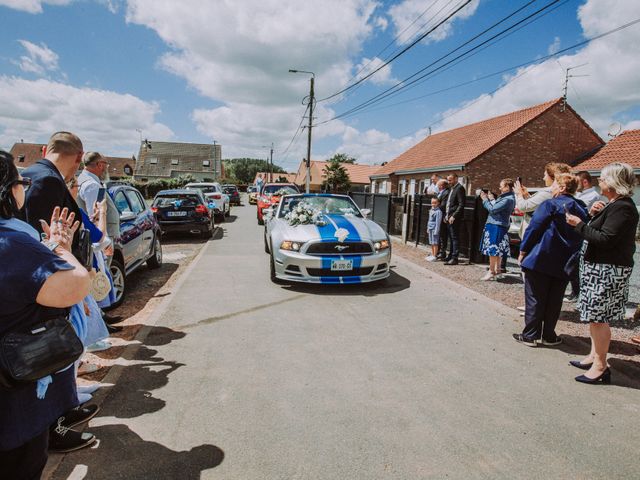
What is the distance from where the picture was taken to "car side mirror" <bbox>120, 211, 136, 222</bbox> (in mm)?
6285

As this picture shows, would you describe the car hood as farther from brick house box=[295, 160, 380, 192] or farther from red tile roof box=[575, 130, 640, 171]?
brick house box=[295, 160, 380, 192]

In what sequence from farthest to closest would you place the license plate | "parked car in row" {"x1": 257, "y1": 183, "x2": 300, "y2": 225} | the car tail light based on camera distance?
1. "parked car in row" {"x1": 257, "y1": 183, "x2": 300, "y2": 225}
2. the car tail light
3. the license plate

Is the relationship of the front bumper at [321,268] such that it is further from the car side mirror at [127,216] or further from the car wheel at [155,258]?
the car wheel at [155,258]

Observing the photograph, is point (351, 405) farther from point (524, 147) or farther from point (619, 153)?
point (524, 147)

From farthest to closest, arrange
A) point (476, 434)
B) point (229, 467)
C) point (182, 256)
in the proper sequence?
point (182, 256), point (476, 434), point (229, 467)

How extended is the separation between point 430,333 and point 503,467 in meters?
2.29

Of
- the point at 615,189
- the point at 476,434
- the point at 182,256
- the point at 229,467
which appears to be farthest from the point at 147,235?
the point at 615,189

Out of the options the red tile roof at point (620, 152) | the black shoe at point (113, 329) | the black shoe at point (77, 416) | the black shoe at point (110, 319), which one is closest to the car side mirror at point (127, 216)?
the black shoe at point (110, 319)

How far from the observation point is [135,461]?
7.87 feet

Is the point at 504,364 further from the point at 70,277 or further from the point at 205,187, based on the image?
the point at 205,187

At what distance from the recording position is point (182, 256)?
31.6ft

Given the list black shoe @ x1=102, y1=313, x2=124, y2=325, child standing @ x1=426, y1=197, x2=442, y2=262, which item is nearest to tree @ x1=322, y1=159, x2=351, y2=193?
child standing @ x1=426, y1=197, x2=442, y2=262

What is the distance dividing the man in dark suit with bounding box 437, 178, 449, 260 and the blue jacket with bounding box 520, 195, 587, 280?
4656mm

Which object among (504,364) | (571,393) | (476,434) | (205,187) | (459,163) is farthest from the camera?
(459,163)
